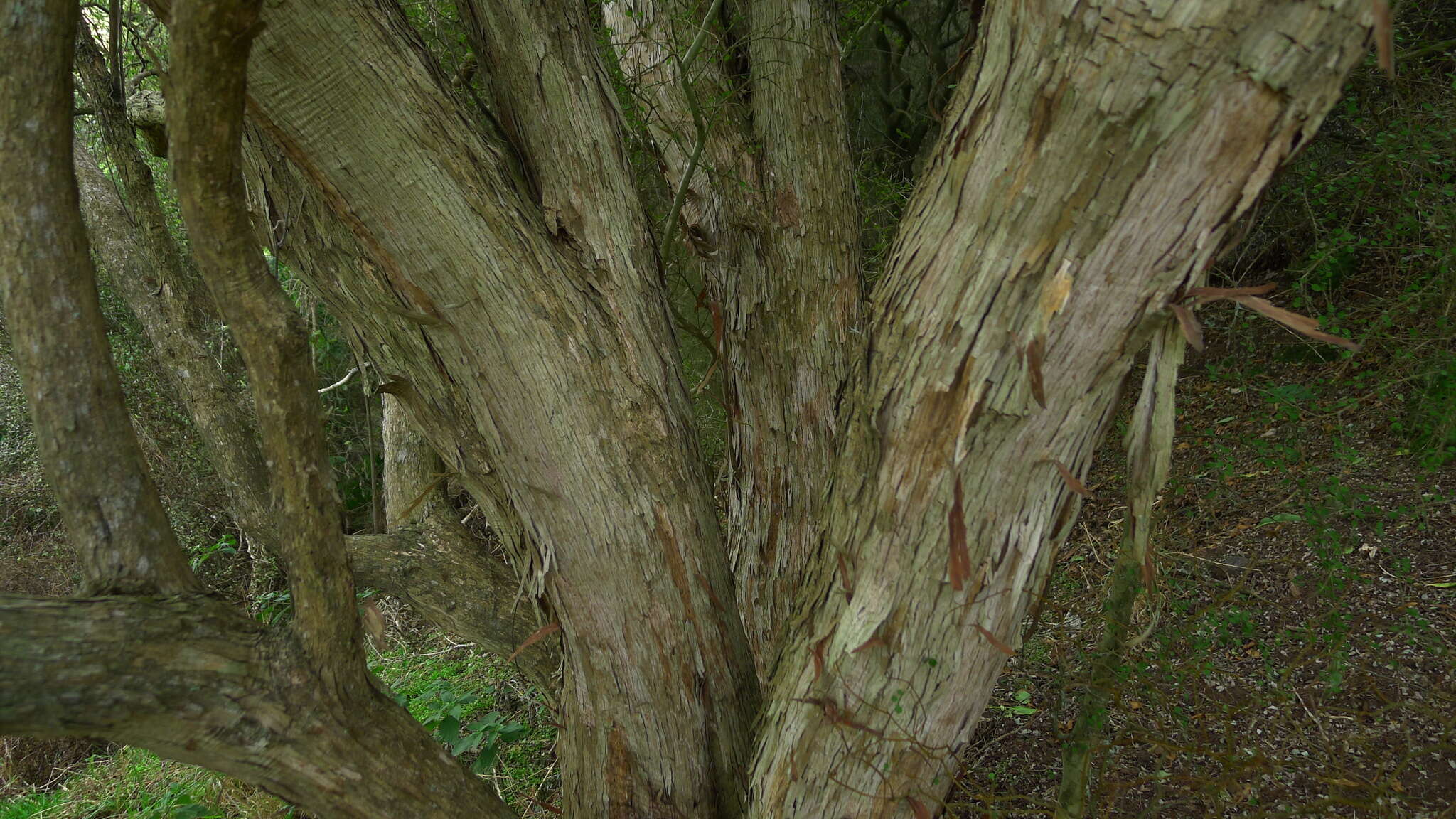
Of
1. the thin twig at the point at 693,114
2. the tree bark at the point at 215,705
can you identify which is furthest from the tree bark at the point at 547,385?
the thin twig at the point at 693,114

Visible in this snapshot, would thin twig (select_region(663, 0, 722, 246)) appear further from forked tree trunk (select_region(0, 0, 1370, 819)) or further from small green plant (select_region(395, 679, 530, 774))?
small green plant (select_region(395, 679, 530, 774))

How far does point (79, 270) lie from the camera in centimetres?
157

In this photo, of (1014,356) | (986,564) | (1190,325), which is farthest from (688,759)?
(1190,325)

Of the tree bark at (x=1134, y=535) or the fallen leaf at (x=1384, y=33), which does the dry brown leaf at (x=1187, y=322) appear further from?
the fallen leaf at (x=1384, y=33)

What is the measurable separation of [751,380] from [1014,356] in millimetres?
1384

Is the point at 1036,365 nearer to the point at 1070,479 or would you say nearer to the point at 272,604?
the point at 1070,479

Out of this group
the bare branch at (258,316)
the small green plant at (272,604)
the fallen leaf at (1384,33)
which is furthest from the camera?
the small green plant at (272,604)

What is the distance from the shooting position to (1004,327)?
1528 mm

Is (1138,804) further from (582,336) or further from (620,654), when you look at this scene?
(582,336)

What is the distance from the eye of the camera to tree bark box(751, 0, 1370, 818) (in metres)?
1.32

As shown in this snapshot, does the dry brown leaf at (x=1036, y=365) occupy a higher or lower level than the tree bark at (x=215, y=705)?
higher

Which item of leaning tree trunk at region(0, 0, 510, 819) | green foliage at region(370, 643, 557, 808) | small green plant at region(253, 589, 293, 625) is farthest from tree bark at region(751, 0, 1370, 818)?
small green plant at region(253, 589, 293, 625)

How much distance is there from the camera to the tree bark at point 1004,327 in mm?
1318

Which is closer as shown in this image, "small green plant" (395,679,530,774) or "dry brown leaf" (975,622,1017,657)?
"dry brown leaf" (975,622,1017,657)
